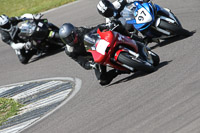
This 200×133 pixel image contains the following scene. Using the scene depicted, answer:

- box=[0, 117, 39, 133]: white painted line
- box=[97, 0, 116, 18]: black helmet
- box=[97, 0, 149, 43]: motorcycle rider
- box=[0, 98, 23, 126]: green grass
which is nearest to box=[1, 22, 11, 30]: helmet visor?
box=[0, 98, 23, 126]: green grass

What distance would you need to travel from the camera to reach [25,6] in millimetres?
18953

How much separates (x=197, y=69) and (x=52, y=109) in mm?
2945

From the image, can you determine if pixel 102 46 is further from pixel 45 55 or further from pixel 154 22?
pixel 45 55

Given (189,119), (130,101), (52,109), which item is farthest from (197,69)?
(52,109)

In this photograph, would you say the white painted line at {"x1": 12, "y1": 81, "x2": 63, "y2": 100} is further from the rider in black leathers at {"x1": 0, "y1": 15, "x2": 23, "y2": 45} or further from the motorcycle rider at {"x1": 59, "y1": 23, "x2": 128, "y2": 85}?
the rider in black leathers at {"x1": 0, "y1": 15, "x2": 23, "y2": 45}

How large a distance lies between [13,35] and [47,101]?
13.9ft

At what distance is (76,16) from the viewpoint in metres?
15.0

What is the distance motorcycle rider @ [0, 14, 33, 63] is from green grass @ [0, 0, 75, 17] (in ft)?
14.9

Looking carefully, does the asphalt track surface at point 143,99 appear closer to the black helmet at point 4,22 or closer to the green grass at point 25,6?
the black helmet at point 4,22

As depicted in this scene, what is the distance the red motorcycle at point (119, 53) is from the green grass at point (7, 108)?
2.38 m

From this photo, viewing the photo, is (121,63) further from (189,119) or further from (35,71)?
(35,71)

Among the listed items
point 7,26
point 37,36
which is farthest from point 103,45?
point 7,26

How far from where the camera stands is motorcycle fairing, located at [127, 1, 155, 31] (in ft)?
30.7

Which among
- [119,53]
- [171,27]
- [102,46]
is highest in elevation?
[102,46]
